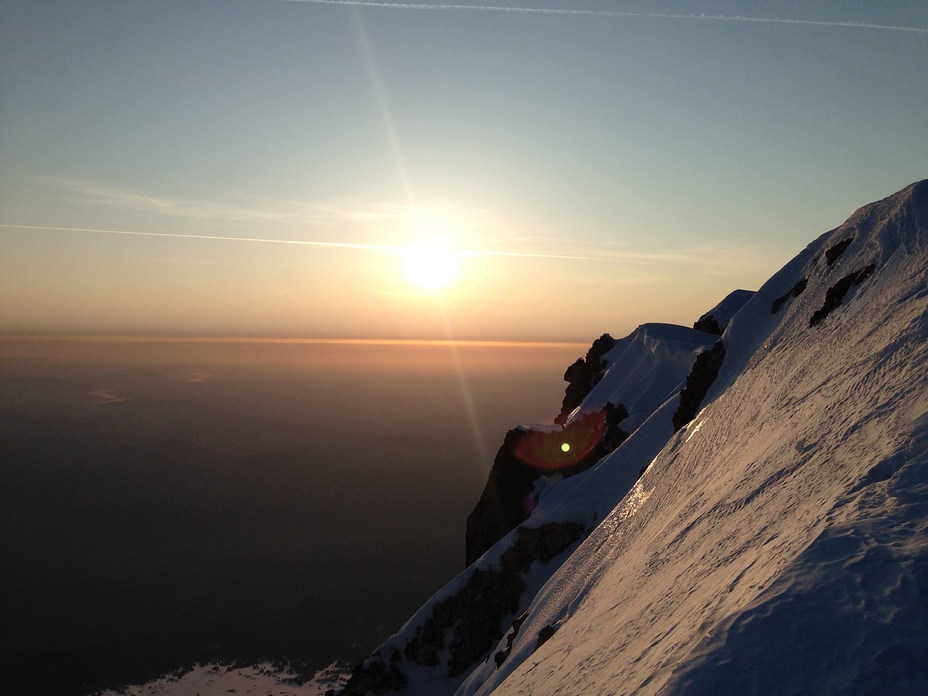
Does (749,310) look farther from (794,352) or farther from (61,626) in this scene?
(61,626)

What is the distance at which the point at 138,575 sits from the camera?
397ft

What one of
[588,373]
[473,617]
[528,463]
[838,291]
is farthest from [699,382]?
[588,373]

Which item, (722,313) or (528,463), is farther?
(722,313)

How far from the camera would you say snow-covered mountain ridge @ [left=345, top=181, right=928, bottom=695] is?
7188 millimetres

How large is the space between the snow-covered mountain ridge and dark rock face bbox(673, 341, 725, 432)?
0.11 metres

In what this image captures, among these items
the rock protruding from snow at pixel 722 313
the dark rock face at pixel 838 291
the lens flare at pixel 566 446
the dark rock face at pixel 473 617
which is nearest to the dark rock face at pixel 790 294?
the dark rock face at pixel 838 291

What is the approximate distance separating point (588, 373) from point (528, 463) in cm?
1998

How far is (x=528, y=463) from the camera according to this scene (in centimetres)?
6247

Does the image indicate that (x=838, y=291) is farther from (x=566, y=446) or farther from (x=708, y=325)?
(x=708, y=325)

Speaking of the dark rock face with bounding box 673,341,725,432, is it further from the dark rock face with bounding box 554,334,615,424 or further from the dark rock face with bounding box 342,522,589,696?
the dark rock face with bounding box 554,334,615,424

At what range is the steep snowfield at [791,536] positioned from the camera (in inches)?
280

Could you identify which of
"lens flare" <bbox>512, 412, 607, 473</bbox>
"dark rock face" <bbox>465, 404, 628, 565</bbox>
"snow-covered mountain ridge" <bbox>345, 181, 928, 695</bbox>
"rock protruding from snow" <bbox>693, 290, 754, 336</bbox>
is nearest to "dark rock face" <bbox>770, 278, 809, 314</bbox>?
"snow-covered mountain ridge" <bbox>345, 181, 928, 695</bbox>

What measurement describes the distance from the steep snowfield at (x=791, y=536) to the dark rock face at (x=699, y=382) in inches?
250

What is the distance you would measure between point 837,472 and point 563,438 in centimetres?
5062
